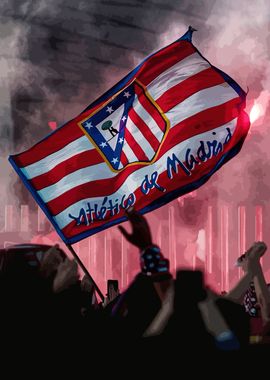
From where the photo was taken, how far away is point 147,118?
23.4ft

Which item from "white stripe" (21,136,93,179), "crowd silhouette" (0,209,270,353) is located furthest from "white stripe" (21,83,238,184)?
"crowd silhouette" (0,209,270,353)

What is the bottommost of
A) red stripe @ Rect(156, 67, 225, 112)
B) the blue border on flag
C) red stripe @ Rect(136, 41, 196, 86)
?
the blue border on flag

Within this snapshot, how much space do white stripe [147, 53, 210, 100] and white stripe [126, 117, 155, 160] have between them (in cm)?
32

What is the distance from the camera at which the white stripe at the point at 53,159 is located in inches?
278

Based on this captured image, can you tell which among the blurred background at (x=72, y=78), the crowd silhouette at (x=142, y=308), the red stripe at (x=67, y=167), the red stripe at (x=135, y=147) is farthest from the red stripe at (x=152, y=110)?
the blurred background at (x=72, y=78)

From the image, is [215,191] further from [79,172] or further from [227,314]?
[227,314]

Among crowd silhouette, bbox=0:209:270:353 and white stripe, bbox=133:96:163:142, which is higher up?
white stripe, bbox=133:96:163:142

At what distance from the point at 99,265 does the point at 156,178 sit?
2595 cm

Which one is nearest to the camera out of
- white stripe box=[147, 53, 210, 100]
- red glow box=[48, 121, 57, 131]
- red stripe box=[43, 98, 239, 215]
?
red stripe box=[43, 98, 239, 215]

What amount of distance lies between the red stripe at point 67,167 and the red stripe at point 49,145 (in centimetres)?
15

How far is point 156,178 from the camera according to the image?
6.70 meters

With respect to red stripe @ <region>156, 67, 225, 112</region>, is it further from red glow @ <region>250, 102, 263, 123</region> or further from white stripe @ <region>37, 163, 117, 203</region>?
red glow @ <region>250, 102, 263, 123</region>

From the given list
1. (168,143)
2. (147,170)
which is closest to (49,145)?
(147,170)

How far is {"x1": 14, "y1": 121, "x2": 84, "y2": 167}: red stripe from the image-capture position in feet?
23.2
